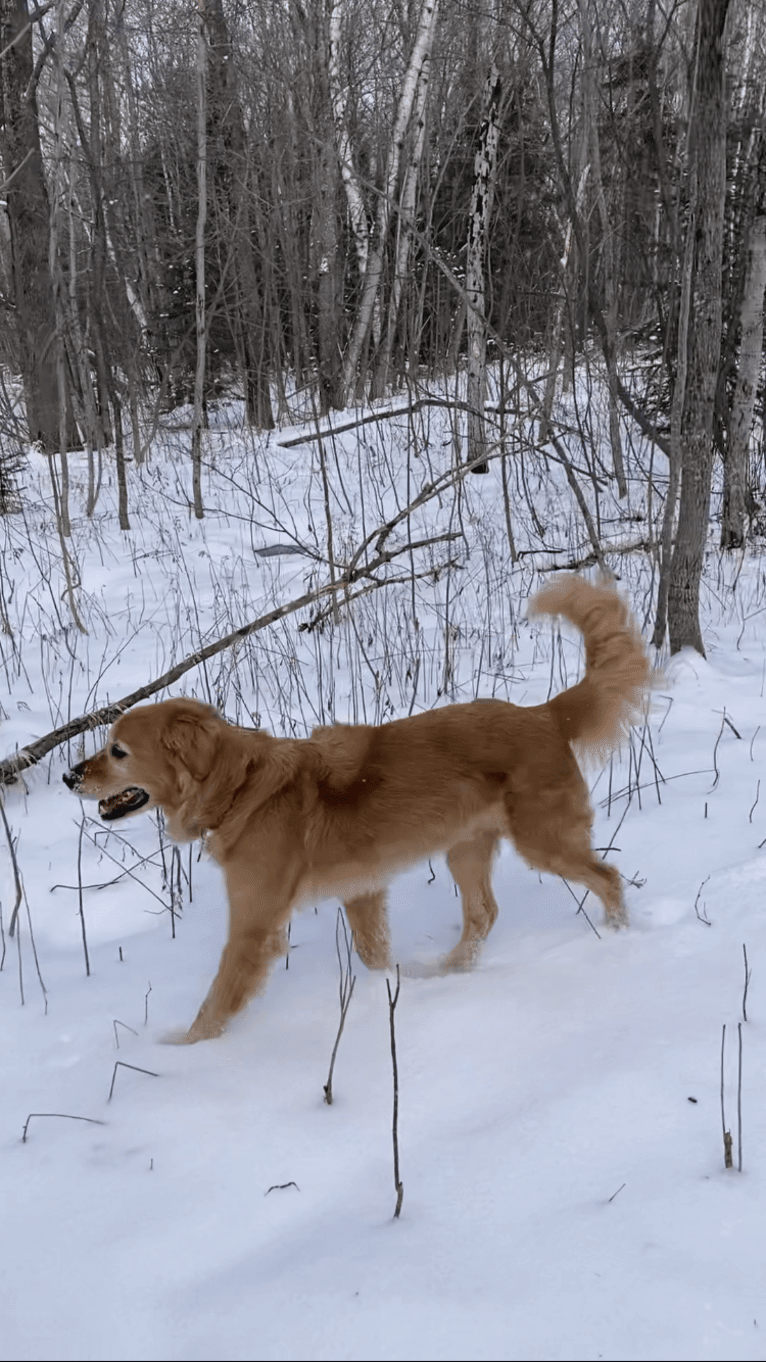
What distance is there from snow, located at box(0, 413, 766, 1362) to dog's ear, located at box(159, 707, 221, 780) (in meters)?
0.72

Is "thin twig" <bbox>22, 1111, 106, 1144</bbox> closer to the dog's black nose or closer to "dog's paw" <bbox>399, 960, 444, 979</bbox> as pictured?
the dog's black nose

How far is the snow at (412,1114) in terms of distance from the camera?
1.54 meters

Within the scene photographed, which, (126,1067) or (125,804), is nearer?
(126,1067)

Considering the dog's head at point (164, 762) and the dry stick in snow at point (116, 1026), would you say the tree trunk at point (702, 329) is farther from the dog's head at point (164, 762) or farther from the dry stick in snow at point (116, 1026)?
the dry stick in snow at point (116, 1026)

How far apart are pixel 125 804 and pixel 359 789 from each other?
65 cm

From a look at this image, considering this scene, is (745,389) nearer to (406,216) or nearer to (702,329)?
(702,329)

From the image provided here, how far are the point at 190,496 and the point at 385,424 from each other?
2809mm

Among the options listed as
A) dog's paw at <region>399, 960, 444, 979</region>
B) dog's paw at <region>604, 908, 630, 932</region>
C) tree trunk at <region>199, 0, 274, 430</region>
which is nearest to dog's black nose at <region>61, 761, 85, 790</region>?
dog's paw at <region>399, 960, 444, 979</region>

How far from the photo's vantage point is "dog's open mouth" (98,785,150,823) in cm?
255

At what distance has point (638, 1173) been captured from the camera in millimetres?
1783

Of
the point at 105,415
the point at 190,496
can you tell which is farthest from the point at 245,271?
the point at 190,496

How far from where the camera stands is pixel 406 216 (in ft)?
15.3

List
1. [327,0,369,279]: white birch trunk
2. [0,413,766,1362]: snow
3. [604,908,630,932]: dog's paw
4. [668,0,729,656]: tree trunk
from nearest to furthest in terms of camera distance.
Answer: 1. [0,413,766,1362]: snow
2. [604,908,630,932]: dog's paw
3. [668,0,729,656]: tree trunk
4. [327,0,369,279]: white birch trunk

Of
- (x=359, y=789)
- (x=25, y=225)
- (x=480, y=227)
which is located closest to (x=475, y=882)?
(x=359, y=789)
